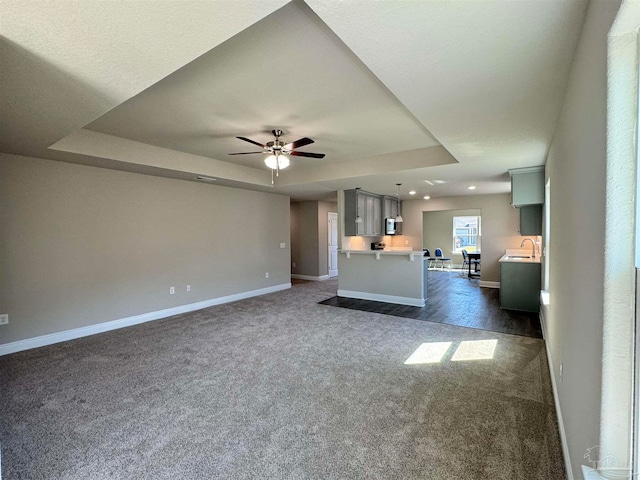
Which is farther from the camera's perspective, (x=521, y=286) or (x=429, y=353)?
(x=521, y=286)

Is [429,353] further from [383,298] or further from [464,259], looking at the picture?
[464,259]

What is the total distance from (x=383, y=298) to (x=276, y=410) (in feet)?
13.5

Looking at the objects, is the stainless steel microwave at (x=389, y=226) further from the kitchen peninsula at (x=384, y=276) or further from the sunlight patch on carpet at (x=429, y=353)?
the sunlight patch on carpet at (x=429, y=353)

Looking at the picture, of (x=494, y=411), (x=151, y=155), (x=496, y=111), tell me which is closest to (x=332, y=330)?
(x=494, y=411)

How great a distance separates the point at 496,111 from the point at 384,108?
1037mm

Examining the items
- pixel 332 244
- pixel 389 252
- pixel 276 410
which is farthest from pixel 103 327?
pixel 332 244

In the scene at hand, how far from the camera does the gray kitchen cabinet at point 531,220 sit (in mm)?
4775

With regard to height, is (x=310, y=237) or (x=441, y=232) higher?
(x=441, y=232)

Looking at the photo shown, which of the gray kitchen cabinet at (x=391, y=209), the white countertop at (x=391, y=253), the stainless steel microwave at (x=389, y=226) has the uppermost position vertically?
the gray kitchen cabinet at (x=391, y=209)

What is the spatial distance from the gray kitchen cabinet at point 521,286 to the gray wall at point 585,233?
3.60 metres

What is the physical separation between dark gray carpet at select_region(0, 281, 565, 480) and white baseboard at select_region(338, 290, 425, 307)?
5.45 feet

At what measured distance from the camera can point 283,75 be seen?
7.97 feet

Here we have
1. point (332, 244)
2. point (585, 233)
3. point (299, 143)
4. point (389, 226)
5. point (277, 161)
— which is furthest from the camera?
point (332, 244)

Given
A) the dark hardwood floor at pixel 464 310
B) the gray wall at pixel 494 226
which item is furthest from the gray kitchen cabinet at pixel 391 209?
the dark hardwood floor at pixel 464 310
